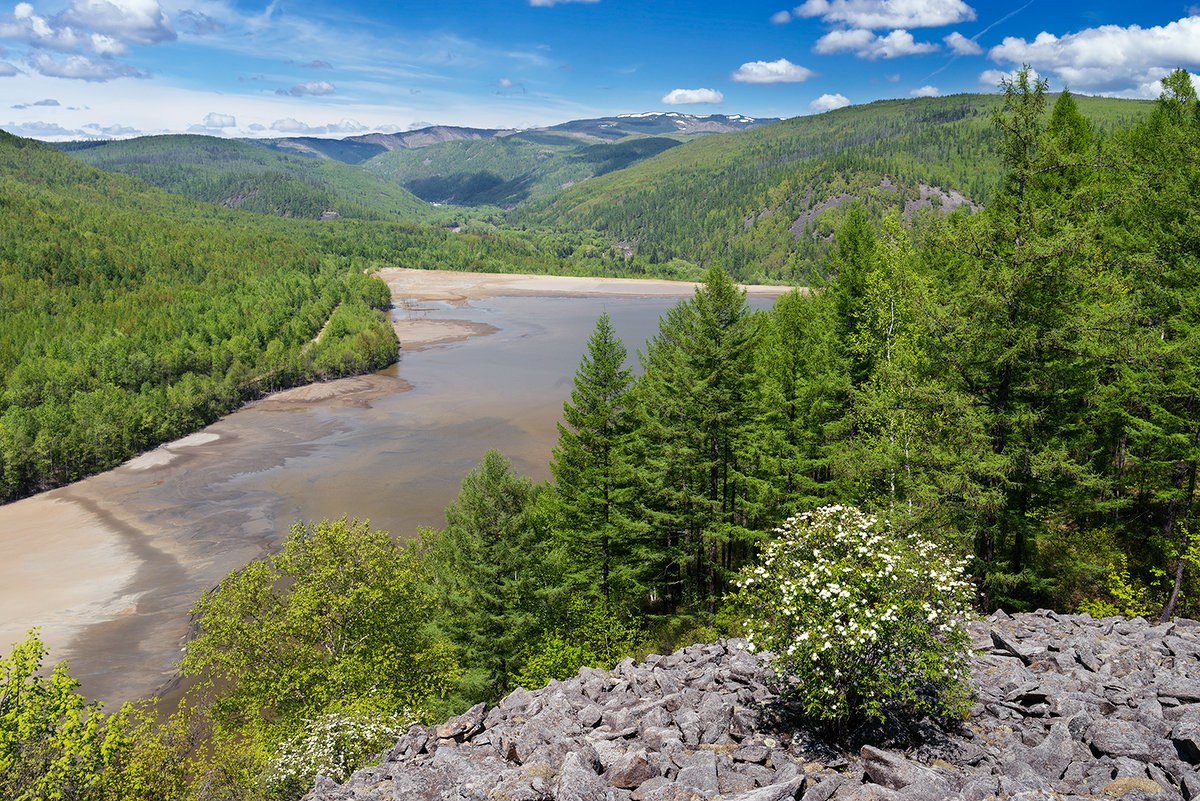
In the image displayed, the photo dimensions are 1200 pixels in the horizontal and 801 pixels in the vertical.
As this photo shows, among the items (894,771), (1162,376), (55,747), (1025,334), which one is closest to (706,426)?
(1025,334)

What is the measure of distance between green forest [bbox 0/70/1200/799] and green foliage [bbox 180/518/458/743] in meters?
0.11

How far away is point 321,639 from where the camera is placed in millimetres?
22938

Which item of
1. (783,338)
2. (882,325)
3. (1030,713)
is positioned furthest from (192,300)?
(1030,713)

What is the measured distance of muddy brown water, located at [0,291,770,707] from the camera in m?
43.5

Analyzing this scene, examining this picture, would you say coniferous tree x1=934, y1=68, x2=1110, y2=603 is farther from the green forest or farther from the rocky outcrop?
the rocky outcrop

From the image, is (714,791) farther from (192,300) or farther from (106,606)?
(192,300)

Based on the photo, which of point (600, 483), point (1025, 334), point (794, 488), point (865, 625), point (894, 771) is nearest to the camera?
point (894, 771)

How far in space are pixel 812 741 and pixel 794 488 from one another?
18.1 m

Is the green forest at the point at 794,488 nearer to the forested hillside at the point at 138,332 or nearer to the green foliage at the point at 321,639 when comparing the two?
the green foliage at the point at 321,639

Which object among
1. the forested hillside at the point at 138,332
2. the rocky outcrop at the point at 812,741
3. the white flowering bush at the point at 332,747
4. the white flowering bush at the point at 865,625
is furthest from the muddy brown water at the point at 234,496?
the white flowering bush at the point at 865,625

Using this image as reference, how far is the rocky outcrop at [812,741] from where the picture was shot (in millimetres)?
10180

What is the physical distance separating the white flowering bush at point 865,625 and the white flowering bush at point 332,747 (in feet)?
38.2

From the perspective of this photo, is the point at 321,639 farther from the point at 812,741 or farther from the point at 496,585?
the point at 812,741

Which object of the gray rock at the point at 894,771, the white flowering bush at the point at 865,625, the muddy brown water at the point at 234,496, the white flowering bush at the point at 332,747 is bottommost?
the muddy brown water at the point at 234,496
